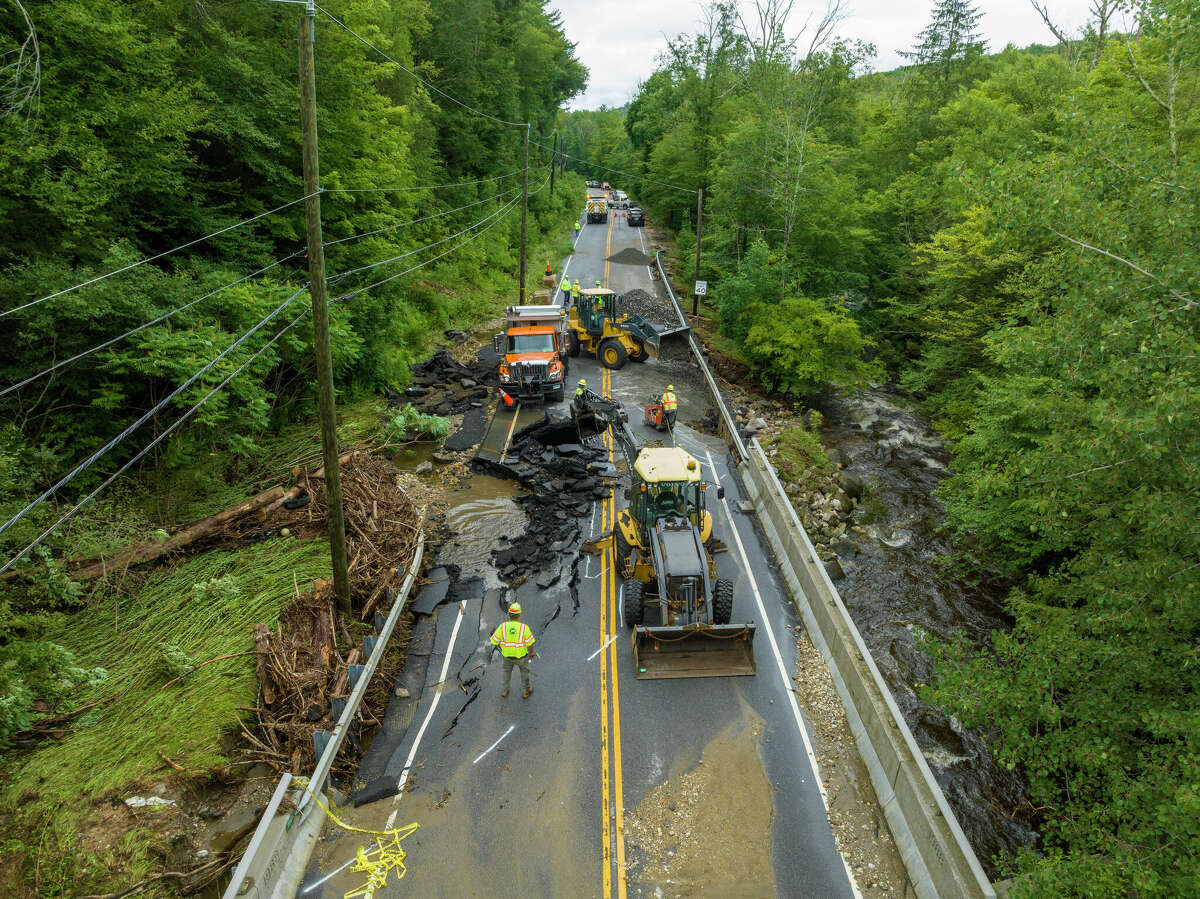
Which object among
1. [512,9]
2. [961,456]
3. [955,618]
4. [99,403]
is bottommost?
[955,618]

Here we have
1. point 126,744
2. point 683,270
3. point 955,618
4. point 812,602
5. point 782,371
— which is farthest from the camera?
point 683,270

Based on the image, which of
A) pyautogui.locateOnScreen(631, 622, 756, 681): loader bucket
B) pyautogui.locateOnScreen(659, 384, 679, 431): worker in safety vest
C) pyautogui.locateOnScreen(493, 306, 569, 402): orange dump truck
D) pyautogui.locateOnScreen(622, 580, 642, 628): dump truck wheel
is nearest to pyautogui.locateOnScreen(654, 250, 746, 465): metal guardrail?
pyautogui.locateOnScreen(659, 384, 679, 431): worker in safety vest

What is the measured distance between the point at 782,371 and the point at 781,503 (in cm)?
1211

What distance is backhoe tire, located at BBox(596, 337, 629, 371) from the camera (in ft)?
85.6

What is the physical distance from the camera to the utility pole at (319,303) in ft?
28.2

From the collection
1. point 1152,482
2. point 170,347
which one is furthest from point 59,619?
point 1152,482

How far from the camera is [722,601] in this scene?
10969 millimetres

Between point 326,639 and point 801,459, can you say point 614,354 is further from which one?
point 326,639

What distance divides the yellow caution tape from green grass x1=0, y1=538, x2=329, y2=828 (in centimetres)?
198

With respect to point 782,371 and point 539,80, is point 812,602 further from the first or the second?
point 539,80

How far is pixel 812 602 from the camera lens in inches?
471

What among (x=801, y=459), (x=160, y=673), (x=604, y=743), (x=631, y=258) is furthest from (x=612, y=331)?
(x=631, y=258)

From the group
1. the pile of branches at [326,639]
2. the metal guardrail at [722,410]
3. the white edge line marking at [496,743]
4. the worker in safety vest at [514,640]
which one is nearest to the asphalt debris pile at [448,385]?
the pile of branches at [326,639]

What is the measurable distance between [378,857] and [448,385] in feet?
59.9
